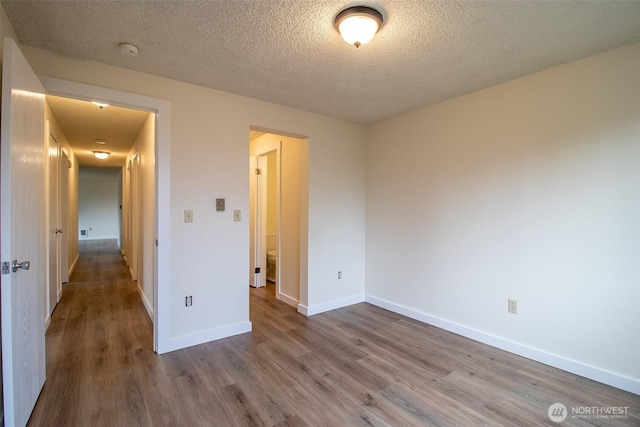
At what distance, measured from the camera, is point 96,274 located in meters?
5.59

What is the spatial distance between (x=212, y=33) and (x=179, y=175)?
124 centimetres

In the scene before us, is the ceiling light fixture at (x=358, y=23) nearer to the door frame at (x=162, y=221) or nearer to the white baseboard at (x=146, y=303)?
the door frame at (x=162, y=221)

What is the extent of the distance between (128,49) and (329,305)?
10.5ft

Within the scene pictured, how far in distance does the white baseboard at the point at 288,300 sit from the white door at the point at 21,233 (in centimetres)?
239

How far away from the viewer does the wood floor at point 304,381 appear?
180 cm

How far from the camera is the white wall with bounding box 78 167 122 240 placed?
10.4 m

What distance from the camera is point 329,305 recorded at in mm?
3705

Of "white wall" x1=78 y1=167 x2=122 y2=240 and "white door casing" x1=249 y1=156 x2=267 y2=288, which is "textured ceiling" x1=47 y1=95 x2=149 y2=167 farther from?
"white wall" x1=78 y1=167 x2=122 y2=240

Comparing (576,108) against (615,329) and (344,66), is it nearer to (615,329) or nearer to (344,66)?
(615,329)

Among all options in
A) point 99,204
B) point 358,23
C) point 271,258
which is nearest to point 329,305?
point 271,258

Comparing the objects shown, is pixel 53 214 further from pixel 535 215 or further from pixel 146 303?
pixel 535 215

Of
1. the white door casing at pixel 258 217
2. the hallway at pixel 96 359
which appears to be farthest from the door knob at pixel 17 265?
the white door casing at pixel 258 217

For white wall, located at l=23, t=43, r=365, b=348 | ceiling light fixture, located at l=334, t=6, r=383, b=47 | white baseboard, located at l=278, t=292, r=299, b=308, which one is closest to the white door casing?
white baseboard, located at l=278, t=292, r=299, b=308

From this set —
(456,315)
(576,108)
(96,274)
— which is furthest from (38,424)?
(96,274)
